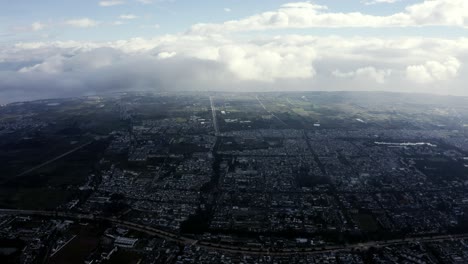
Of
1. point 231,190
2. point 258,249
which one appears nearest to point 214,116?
point 231,190

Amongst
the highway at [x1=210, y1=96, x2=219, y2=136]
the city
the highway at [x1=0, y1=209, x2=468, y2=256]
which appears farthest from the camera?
the highway at [x1=210, y1=96, x2=219, y2=136]

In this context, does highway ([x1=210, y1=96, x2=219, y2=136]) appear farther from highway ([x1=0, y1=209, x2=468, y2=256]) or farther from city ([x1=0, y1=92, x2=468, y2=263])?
highway ([x1=0, y1=209, x2=468, y2=256])

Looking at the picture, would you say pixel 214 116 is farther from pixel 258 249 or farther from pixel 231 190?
pixel 258 249

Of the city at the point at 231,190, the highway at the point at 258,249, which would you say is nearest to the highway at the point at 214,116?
the city at the point at 231,190

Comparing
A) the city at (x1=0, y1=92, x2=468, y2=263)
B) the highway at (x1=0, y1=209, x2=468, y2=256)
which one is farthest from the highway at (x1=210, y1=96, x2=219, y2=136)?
the highway at (x1=0, y1=209, x2=468, y2=256)

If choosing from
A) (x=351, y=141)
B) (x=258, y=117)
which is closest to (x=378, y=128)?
(x=351, y=141)

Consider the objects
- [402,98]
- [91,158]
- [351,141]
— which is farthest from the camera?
[402,98]

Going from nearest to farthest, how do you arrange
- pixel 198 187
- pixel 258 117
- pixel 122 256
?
pixel 122 256
pixel 198 187
pixel 258 117

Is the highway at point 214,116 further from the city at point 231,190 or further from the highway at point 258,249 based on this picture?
the highway at point 258,249

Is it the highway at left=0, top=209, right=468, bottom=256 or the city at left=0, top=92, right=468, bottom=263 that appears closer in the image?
the highway at left=0, top=209, right=468, bottom=256

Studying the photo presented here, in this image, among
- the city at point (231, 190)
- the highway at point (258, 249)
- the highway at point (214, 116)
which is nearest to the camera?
the highway at point (258, 249)

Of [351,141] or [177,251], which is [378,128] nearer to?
[351,141]
